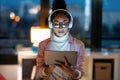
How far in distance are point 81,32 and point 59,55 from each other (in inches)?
137

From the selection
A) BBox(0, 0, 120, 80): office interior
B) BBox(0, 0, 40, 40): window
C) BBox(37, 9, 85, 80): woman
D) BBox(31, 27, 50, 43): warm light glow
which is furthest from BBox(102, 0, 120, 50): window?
BBox(37, 9, 85, 80): woman

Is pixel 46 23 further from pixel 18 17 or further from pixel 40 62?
pixel 40 62

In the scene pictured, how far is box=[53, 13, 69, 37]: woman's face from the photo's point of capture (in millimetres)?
2135

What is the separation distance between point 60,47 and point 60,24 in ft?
0.62

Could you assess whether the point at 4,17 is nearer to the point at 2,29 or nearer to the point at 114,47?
the point at 2,29

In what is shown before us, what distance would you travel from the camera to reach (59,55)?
2.07 m

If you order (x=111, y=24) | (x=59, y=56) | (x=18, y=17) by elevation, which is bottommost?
(x=59, y=56)

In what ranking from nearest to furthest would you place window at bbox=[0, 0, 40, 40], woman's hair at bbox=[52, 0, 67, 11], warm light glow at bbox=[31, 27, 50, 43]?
woman's hair at bbox=[52, 0, 67, 11]
warm light glow at bbox=[31, 27, 50, 43]
window at bbox=[0, 0, 40, 40]

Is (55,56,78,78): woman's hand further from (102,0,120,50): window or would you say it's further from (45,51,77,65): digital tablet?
(102,0,120,50): window

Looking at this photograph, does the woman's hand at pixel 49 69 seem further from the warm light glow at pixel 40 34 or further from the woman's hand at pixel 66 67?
the warm light glow at pixel 40 34

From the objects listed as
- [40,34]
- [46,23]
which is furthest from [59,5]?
[46,23]

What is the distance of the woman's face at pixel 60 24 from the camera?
2.13 metres

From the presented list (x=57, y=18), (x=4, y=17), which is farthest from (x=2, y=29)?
(x=57, y=18)

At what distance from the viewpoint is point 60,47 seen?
6.97ft
